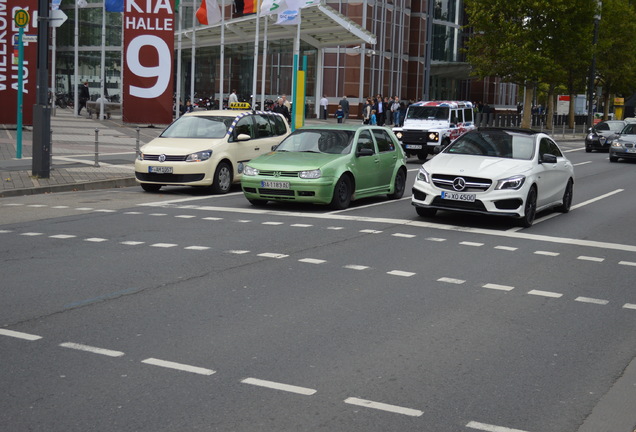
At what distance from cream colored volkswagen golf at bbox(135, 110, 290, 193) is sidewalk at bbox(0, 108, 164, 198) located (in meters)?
1.62

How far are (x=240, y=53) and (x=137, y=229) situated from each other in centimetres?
4583

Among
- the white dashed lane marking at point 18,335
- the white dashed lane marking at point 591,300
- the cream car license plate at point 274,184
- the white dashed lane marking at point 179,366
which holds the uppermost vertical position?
the cream car license plate at point 274,184

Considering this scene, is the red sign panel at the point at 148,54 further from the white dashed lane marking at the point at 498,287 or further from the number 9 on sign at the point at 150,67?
the white dashed lane marking at the point at 498,287

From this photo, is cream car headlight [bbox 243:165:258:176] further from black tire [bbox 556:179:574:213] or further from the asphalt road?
black tire [bbox 556:179:574:213]

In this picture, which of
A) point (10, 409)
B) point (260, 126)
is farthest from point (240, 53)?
point (10, 409)

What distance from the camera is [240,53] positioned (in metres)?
57.0

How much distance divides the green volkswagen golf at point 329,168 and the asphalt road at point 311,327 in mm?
1416

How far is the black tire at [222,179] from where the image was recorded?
58.3ft

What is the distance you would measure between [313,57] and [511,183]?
149ft

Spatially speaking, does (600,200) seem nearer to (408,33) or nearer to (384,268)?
(384,268)

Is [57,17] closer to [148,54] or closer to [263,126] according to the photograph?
[263,126]

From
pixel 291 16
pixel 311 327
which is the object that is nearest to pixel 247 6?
pixel 291 16

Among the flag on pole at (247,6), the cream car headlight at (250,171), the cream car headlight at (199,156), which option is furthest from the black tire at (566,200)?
the flag on pole at (247,6)

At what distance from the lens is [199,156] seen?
17.5 m
